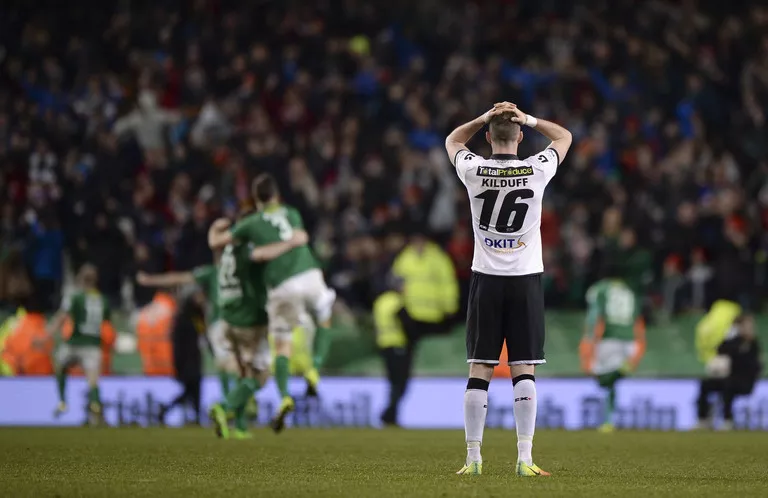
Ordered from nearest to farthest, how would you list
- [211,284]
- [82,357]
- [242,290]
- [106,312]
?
1. [242,290]
2. [211,284]
3. [82,357]
4. [106,312]

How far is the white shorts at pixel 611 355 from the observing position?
60.4 ft

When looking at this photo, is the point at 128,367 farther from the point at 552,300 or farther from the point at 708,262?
the point at 708,262

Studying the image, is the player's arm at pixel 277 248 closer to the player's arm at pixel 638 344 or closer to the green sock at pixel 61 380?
the green sock at pixel 61 380

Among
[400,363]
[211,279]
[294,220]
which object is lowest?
[400,363]

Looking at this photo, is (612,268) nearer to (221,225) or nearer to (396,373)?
(396,373)

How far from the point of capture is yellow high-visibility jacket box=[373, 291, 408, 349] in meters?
20.0

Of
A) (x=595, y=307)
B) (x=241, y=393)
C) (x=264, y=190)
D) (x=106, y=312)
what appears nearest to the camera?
(x=264, y=190)

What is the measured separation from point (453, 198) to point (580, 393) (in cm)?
486

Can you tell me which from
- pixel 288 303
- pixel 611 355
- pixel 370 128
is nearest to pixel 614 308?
pixel 611 355

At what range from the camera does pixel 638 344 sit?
768 inches

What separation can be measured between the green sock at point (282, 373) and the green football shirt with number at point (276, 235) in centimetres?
77

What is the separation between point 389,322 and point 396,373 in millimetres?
799

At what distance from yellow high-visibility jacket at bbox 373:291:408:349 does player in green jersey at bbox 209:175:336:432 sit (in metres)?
5.02

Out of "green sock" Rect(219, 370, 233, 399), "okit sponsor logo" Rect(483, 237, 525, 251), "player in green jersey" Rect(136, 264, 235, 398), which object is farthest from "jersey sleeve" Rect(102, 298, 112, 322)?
"okit sponsor logo" Rect(483, 237, 525, 251)
